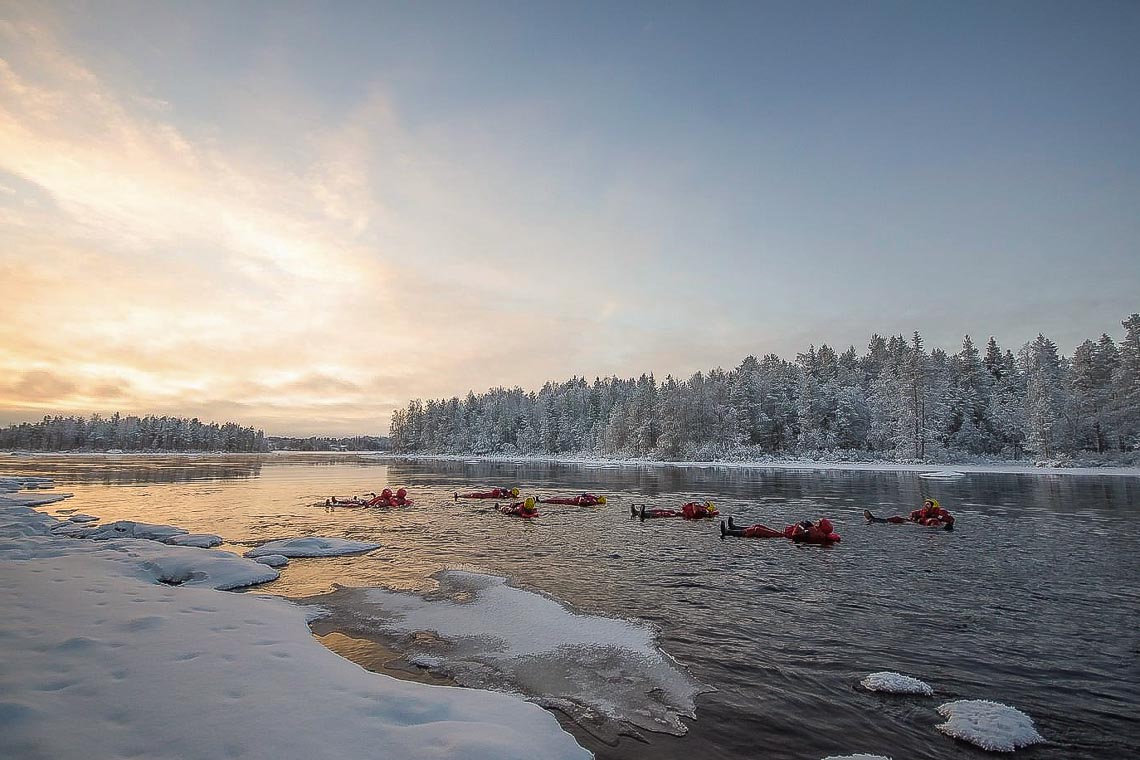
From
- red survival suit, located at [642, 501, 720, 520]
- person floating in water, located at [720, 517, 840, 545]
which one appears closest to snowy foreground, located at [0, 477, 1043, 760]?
person floating in water, located at [720, 517, 840, 545]

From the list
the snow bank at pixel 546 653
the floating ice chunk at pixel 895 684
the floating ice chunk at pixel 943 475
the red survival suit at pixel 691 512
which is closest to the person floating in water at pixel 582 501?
the red survival suit at pixel 691 512

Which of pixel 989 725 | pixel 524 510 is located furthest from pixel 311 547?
pixel 989 725

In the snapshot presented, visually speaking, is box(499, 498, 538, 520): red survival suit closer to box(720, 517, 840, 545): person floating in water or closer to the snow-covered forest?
box(720, 517, 840, 545): person floating in water

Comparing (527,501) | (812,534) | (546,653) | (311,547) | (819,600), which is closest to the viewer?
(546,653)

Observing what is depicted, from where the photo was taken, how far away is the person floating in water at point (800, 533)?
821 inches

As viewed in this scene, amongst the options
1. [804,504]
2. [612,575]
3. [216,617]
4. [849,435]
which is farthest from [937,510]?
[849,435]

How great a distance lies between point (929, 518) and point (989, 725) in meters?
20.6

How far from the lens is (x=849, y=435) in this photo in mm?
91000

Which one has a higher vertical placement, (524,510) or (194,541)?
(194,541)

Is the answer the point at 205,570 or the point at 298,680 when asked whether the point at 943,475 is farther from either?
the point at 298,680

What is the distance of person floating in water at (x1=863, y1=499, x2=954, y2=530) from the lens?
2447 cm

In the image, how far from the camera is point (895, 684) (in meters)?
8.65

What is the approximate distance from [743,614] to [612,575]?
15.8 ft

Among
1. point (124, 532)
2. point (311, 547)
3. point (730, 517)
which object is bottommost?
point (311, 547)
